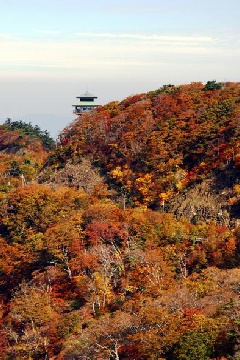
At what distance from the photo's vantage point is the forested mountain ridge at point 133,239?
969 inches

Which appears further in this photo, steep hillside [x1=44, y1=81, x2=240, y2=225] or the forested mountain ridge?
steep hillside [x1=44, y1=81, x2=240, y2=225]

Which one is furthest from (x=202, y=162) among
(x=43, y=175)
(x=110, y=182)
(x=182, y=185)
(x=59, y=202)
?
(x=43, y=175)

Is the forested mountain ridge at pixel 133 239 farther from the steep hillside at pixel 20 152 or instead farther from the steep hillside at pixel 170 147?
the steep hillside at pixel 20 152

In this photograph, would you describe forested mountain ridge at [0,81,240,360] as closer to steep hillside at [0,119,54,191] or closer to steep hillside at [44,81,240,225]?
steep hillside at [44,81,240,225]

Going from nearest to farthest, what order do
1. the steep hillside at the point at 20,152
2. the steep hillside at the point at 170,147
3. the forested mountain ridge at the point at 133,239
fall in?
the forested mountain ridge at the point at 133,239, the steep hillside at the point at 170,147, the steep hillside at the point at 20,152

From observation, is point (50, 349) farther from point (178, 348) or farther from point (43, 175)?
point (43, 175)

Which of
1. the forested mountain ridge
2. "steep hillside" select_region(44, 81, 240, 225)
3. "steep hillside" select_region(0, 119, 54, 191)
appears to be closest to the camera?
the forested mountain ridge

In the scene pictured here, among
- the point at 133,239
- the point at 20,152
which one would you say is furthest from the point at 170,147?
the point at 20,152

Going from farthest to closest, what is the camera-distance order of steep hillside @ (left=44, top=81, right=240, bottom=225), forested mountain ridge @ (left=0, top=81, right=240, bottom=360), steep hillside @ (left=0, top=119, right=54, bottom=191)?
1. steep hillside @ (left=0, top=119, right=54, bottom=191)
2. steep hillside @ (left=44, top=81, right=240, bottom=225)
3. forested mountain ridge @ (left=0, top=81, right=240, bottom=360)

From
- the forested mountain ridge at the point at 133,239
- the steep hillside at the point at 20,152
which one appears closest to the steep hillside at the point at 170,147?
the forested mountain ridge at the point at 133,239

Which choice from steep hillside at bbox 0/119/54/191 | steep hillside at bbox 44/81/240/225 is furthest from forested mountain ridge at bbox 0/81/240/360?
steep hillside at bbox 0/119/54/191

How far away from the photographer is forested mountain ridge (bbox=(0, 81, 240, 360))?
24625 millimetres

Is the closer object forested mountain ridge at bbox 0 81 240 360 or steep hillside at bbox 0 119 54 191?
forested mountain ridge at bbox 0 81 240 360

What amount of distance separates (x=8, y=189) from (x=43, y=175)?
5090 millimetres
